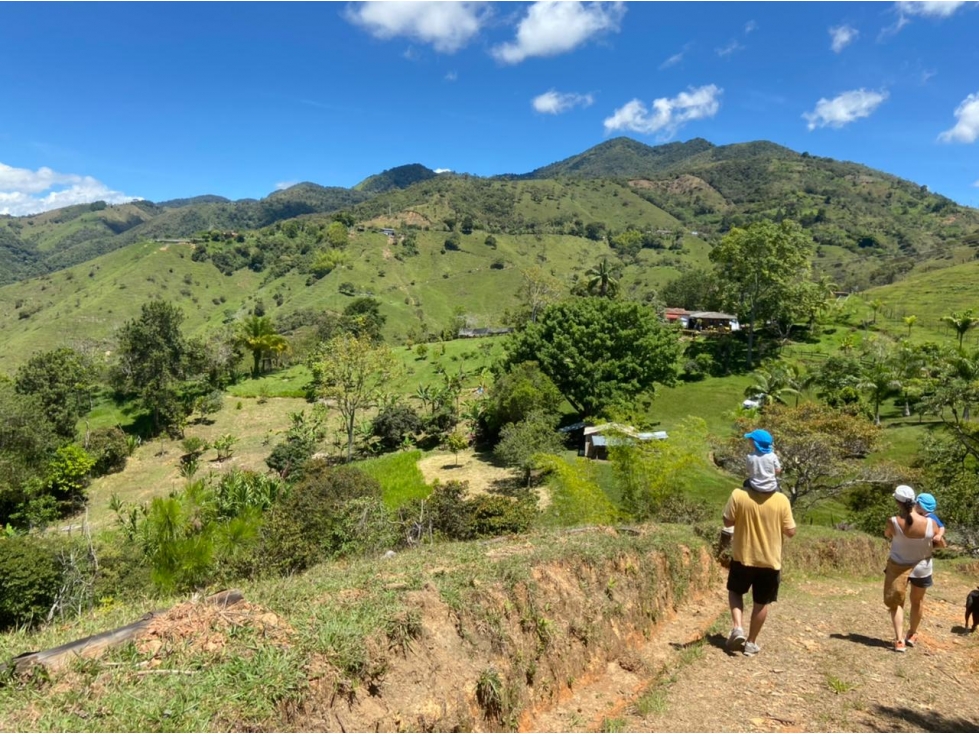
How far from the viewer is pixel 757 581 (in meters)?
5.79

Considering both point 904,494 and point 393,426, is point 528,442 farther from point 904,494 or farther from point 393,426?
point 904,494

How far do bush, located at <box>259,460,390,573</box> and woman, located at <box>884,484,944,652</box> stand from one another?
978 centimetres

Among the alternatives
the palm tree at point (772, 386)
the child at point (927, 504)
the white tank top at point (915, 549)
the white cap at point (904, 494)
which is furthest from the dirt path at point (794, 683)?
the palm tree at point (772, 386)

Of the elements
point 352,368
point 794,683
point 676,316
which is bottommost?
point 794,683

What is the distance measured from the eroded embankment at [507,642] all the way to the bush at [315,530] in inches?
268

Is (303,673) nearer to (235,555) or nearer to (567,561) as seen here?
(567,561)

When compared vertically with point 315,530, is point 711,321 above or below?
above

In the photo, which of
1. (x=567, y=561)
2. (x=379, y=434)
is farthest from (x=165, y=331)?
(x=567, y=561)

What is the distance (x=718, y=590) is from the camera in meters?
9.68

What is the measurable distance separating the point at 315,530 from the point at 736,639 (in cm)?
1276

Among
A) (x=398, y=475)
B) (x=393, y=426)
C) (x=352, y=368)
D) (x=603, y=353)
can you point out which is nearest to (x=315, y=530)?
(x=398, y=475)

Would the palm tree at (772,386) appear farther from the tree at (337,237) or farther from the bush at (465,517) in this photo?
the tree at (337,237)

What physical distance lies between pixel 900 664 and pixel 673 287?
91.3 meters

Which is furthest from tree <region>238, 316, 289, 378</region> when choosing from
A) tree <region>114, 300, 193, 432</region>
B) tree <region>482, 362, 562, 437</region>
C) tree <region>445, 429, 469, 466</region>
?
tree <region>482, 362, 562, 437</region>
